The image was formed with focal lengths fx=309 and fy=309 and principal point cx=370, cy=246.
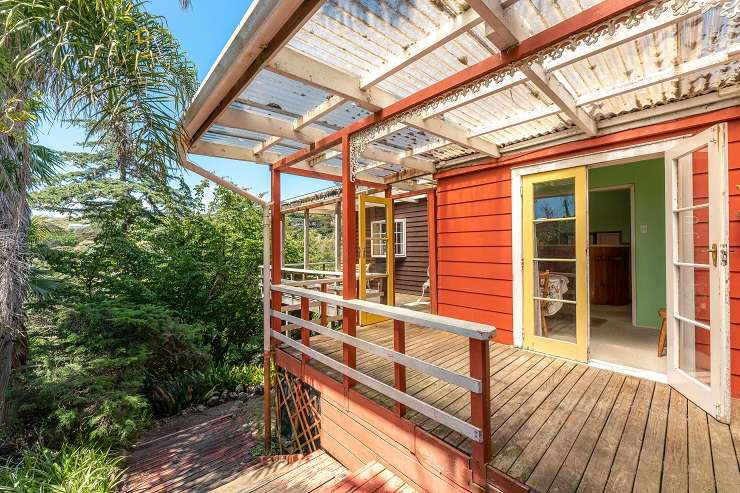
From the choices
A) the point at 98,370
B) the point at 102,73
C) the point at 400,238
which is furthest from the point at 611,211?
the point at 98,370

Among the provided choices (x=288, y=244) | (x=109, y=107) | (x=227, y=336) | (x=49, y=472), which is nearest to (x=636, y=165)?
(x=109, y=107)

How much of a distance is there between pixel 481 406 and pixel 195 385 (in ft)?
16.6

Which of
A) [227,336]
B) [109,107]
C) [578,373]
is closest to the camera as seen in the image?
[109,107]

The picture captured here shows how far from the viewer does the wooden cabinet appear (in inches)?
208

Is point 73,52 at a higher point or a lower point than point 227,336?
higher

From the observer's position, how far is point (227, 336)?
22.9 ft

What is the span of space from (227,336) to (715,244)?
7.66 meters

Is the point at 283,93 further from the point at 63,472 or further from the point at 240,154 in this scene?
the point at 63,472

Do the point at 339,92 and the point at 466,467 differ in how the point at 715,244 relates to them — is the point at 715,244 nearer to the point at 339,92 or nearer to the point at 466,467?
the point at 466,467

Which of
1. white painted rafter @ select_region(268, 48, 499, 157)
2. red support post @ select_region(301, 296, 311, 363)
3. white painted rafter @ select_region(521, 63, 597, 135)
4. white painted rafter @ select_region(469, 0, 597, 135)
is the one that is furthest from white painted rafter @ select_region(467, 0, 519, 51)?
red support post @ select_region(301, 296, 311, 363)

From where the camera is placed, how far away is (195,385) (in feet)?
16.5

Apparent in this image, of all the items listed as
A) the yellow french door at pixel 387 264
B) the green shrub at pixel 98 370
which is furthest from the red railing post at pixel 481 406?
the green shrub at pixel 98 370

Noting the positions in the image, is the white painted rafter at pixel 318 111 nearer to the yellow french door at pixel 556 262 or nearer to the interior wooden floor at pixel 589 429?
the interior wooden floor at pixel 589 429

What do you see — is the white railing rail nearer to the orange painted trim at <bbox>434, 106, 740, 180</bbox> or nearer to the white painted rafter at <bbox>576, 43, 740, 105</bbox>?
the white painted rafter at <bbox>576, 43, 740, 105</bbox>
